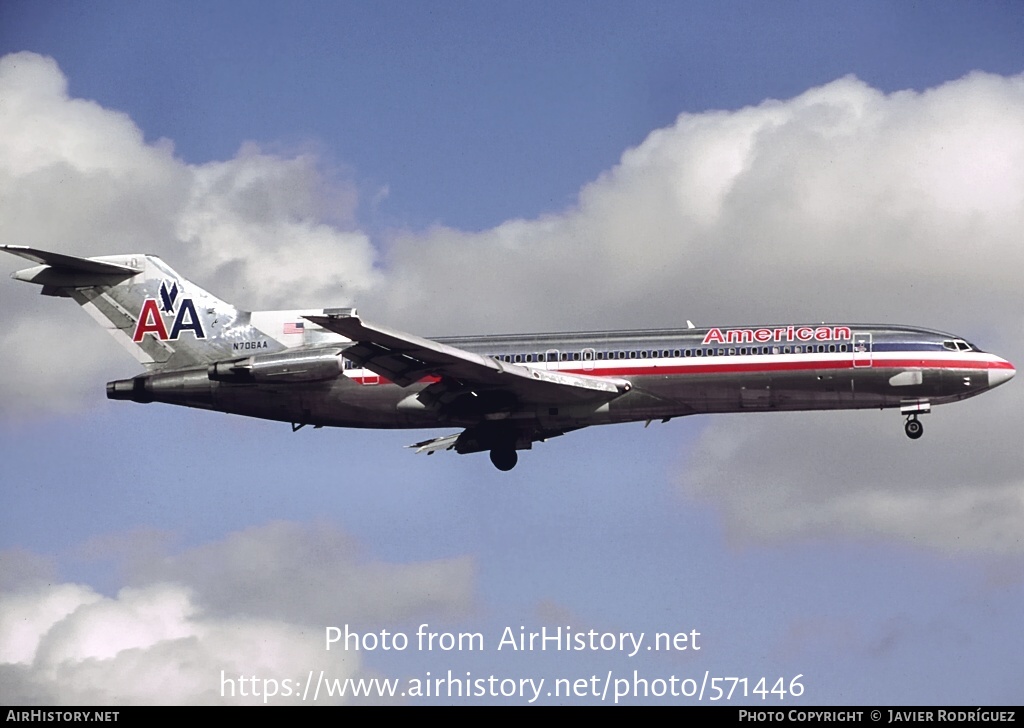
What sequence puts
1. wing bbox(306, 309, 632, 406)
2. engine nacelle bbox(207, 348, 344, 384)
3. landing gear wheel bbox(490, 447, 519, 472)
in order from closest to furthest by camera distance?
wing bbox(306, 309, 632, 406) → engine nacelle bbox(207, 348, 344, 384) → landing gear wheel bbox(490, 447, 519, 472)

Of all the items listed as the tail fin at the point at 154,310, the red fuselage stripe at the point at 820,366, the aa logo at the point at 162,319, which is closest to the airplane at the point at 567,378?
the red fuselage stripe at the point at 820,366

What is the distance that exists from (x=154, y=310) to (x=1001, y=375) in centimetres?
3137

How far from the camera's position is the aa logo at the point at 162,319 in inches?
2341

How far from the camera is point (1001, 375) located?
54.0m

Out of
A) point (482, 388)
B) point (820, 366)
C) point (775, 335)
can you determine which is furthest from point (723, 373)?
point (482, 388)

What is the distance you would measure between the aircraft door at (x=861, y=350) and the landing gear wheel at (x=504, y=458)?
12.9 m

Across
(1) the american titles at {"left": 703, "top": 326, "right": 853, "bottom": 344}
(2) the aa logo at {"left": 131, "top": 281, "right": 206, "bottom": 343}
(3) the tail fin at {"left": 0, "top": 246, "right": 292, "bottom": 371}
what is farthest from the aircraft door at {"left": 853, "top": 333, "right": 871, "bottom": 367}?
(2) the aa logo at {"left": 131, "top": 281, "right": 206, "bottom": 343}

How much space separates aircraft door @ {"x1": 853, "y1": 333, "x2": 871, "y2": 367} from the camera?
5378cm

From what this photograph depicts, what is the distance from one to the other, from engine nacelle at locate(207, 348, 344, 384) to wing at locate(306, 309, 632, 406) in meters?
1.58

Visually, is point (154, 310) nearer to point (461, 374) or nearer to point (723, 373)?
point (461, 374)

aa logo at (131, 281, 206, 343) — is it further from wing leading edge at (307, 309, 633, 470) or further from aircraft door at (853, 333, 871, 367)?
aircraft door at (853, 333, 871, 367)

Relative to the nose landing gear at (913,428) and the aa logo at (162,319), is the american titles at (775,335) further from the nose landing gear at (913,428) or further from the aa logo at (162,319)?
the aa logo at (162,319)
